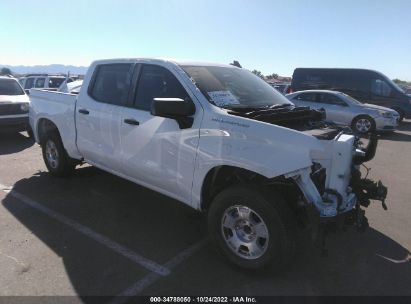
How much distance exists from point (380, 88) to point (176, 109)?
49.4ft

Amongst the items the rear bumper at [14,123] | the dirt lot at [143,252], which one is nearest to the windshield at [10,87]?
the rear bumper at [14,123]

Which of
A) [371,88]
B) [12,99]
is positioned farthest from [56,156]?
[371,88]

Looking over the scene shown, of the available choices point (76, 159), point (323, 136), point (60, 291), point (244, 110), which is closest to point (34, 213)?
point (76, 159)

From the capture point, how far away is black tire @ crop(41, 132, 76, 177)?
6.13 meters

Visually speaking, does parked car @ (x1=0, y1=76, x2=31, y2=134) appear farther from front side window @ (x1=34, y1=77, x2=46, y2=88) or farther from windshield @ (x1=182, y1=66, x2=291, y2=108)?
front side window @ (x1=34, y1=77, x2=46, y2=88)

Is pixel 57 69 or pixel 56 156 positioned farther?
pixel 57 69

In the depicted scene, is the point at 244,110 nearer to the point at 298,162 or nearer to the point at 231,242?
the point at 298,162

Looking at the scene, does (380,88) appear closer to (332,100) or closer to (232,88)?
(332,100)

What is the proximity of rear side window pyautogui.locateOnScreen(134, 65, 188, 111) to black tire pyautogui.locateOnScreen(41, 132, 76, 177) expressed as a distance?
7.08ft

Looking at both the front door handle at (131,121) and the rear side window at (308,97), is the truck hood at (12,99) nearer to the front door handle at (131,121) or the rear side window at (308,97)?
the front door handle at (131,121)

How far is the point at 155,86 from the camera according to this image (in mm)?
4453

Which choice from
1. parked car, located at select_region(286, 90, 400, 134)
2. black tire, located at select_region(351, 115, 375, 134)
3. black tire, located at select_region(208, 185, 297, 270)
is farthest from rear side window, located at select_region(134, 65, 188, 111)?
black tire, located at select_region(351, 115, 375, 134)

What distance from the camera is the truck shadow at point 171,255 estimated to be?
342cm

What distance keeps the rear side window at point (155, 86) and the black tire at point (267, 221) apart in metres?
1.20
